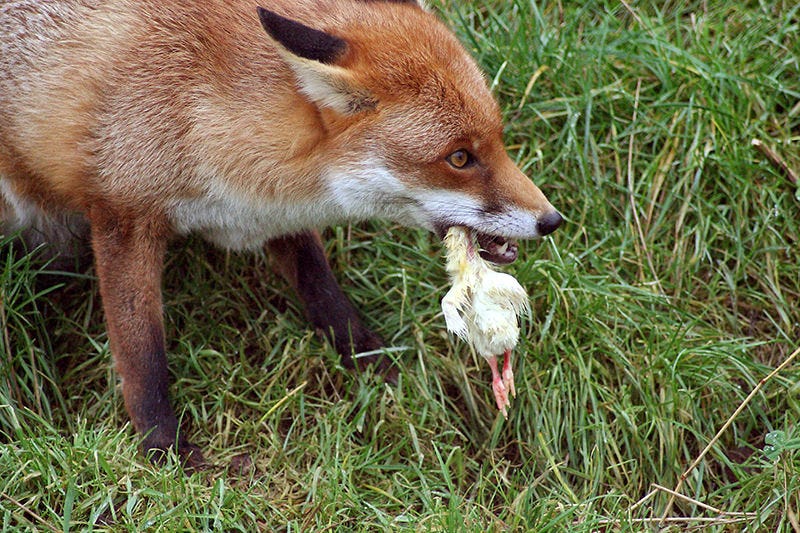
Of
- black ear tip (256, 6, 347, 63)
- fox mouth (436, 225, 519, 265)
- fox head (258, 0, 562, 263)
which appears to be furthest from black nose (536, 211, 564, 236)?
black ear tip (256, 6, 347, 63)

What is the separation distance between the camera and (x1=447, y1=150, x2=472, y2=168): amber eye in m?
3.69

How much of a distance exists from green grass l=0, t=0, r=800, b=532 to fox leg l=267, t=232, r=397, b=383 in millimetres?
120

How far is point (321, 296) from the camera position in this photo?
4.66 metres

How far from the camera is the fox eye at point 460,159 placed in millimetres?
3691

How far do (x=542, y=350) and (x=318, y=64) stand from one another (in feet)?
5.74

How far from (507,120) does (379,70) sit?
167cm

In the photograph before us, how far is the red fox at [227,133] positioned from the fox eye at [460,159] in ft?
0.06

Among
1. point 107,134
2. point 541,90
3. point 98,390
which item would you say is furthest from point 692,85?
point 98,390

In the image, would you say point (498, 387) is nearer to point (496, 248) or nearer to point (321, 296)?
point (496, 248)

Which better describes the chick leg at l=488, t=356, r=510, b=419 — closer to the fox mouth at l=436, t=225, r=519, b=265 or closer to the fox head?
the fox mouth at l=436, t=225, r=519, b=265

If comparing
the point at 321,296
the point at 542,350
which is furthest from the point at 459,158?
the point at 321,296

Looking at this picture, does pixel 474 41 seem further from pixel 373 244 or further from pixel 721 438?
pixel 721 438

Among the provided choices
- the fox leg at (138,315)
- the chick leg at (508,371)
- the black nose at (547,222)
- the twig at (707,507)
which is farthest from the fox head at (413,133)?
the twig at (707,507)

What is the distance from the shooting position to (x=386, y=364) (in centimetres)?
464
